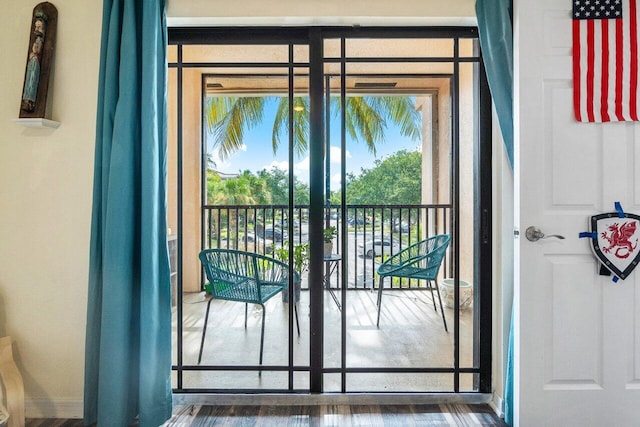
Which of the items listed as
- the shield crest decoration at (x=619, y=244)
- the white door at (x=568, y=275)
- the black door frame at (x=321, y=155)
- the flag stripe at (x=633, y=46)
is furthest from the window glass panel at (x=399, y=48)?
the shield crest decoration at (x=619, y=244)

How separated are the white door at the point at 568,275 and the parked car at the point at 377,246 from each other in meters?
0.67

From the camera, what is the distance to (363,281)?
2078 mm

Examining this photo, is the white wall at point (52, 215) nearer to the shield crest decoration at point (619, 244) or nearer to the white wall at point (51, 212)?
the white wall at point (51, 212)

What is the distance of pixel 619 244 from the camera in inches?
62.6

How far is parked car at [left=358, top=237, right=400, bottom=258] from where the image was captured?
206cm

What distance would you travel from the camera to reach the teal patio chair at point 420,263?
6.75ft

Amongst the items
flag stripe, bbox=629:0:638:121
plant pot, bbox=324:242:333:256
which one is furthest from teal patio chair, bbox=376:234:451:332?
flag stripe, bbox=629:0:638:121

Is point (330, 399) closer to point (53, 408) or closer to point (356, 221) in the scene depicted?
point (356, 221)

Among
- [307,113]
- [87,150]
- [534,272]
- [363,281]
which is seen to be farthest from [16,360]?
[534,272]

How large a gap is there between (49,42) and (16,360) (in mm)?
1706

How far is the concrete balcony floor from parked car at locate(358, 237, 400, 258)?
0.24 m

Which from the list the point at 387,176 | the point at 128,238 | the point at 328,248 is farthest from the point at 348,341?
the point at 128,238

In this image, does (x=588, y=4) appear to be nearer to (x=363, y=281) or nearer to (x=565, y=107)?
(x=565, y=107)

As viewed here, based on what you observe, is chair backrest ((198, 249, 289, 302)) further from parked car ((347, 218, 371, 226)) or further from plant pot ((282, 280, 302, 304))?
parked car ((347, 218, 371, 226))
